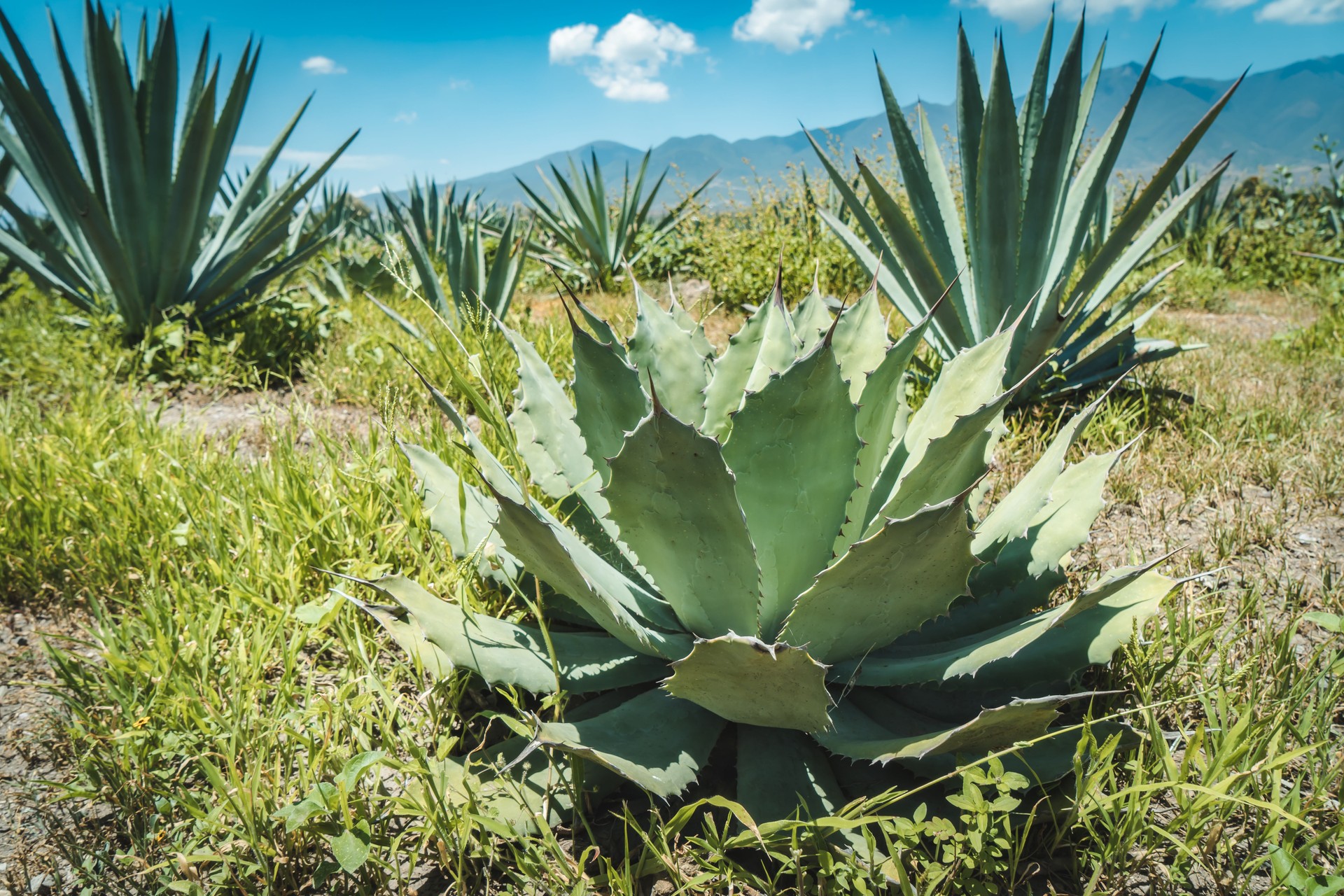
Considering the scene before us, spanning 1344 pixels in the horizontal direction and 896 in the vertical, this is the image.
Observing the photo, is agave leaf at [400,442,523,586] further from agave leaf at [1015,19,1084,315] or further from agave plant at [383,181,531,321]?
agave plant at [383,181,531,321]

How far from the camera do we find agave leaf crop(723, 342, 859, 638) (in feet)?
3.59

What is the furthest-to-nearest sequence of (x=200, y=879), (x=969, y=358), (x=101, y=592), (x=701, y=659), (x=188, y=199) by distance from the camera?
(x=188, y=199)
(x=101, y=592)
(x=969, y=358)
(x=200, y=879)
(x=701, y=659)

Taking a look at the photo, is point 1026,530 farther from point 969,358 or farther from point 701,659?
point 701,659

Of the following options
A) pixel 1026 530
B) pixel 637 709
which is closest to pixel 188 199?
pixel 637 709

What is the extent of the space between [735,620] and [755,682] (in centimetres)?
20

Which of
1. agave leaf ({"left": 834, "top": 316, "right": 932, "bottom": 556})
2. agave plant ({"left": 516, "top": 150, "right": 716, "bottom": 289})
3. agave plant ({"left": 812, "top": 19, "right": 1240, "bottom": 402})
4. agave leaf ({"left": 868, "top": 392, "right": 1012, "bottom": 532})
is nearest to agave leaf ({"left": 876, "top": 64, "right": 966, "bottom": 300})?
agave plant ({"left": 812, "top": 19, "right": 1240, "bottom": 402})

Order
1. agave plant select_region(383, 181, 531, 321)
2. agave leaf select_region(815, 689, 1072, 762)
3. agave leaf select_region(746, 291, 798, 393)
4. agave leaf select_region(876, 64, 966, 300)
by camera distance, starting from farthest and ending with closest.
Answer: agave plant select_region(383, 181, 531, 321)
agave leaf select_region(876, 64, 966, 300)
agave leaf select_region(746, 291, 798, 393)
agave leaf select_region(815, 689, 1072, 762)

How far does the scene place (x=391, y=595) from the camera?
1.16 m

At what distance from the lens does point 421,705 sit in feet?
4.47

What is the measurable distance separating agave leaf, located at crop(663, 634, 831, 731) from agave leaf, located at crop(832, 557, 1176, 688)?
14 cm

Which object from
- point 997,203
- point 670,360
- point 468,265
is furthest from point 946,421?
point 468,265

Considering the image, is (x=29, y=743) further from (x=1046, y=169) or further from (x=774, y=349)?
(x=1046, y=169)

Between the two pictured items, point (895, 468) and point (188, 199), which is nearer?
point (895, 468)

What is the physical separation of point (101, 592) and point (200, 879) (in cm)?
106
